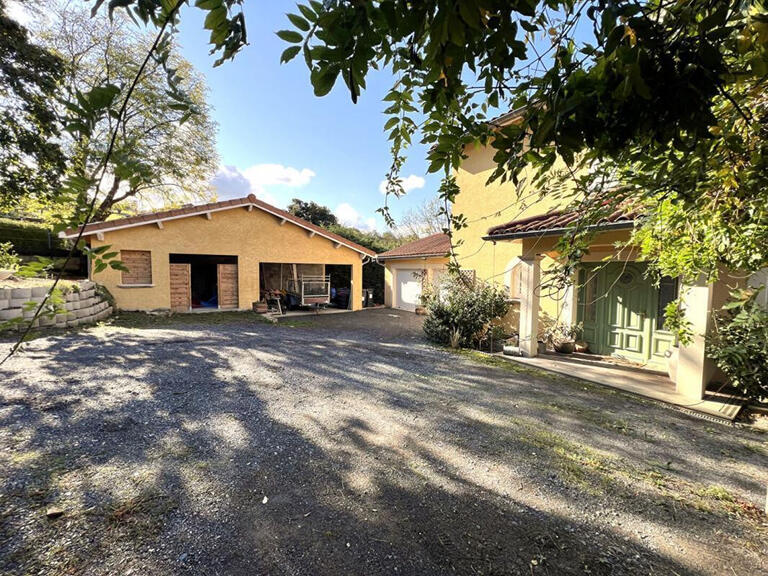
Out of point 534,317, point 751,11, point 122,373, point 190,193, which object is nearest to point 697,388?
point 534,317

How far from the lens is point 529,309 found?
7391mm

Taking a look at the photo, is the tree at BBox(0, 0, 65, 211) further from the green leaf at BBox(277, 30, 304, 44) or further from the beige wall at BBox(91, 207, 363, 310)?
the green leaf at BBox(277, 30, 304, 44)

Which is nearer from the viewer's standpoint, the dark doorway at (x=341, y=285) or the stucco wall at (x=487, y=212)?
the stucco wall at (x=487, y=212)

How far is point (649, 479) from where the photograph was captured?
2.90 m

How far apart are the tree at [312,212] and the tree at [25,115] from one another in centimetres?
2002

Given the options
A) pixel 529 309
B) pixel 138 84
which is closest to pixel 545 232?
pixel 529 309

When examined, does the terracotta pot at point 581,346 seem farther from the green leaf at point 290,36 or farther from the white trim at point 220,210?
the white trim at point 220,210

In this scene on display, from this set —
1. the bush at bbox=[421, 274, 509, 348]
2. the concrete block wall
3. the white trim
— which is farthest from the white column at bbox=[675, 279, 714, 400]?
the white trim

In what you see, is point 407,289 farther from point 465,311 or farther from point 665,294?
point 665,294

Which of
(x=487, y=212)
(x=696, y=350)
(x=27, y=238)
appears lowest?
(x=696, y=350)

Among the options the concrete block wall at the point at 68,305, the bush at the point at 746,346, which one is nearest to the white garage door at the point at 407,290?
the bush at the point at 746,346

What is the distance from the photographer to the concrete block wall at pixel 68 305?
689cm

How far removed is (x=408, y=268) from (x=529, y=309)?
9984mm

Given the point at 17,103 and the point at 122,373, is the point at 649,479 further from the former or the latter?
the point at 17,103
